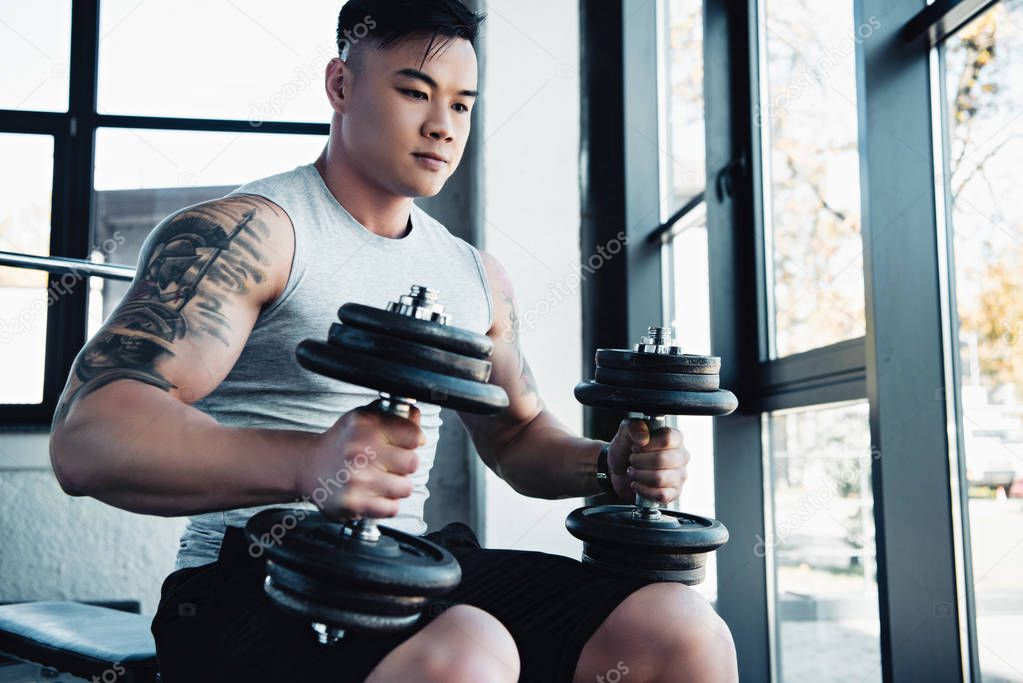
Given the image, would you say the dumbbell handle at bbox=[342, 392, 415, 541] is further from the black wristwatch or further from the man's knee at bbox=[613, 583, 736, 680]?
the black wristwatch

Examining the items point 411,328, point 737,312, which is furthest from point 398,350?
point 737,312

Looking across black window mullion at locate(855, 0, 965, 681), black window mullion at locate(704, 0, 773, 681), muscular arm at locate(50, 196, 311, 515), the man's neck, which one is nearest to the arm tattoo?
muscular arm at locate(50, 196, 311, 515)

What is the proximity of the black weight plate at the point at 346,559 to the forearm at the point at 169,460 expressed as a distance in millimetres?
35

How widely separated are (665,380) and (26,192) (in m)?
2.40

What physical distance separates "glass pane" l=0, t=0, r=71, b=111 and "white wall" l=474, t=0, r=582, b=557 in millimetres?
1306

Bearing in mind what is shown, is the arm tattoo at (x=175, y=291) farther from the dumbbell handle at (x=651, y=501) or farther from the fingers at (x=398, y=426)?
the dumbbell handle at (x=651, y=501)

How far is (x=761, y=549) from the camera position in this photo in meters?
1.97

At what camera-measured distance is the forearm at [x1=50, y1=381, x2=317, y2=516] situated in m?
0.85

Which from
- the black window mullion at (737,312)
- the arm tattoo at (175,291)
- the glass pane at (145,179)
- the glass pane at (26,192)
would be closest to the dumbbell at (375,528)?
the arm tattoo at (175,291)

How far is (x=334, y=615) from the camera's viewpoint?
76 cm

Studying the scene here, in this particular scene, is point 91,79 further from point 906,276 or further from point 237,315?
point 906,276

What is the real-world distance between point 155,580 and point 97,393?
185 cm

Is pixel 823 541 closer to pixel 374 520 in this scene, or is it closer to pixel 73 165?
pixel 374 520

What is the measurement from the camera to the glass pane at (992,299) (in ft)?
3.72
